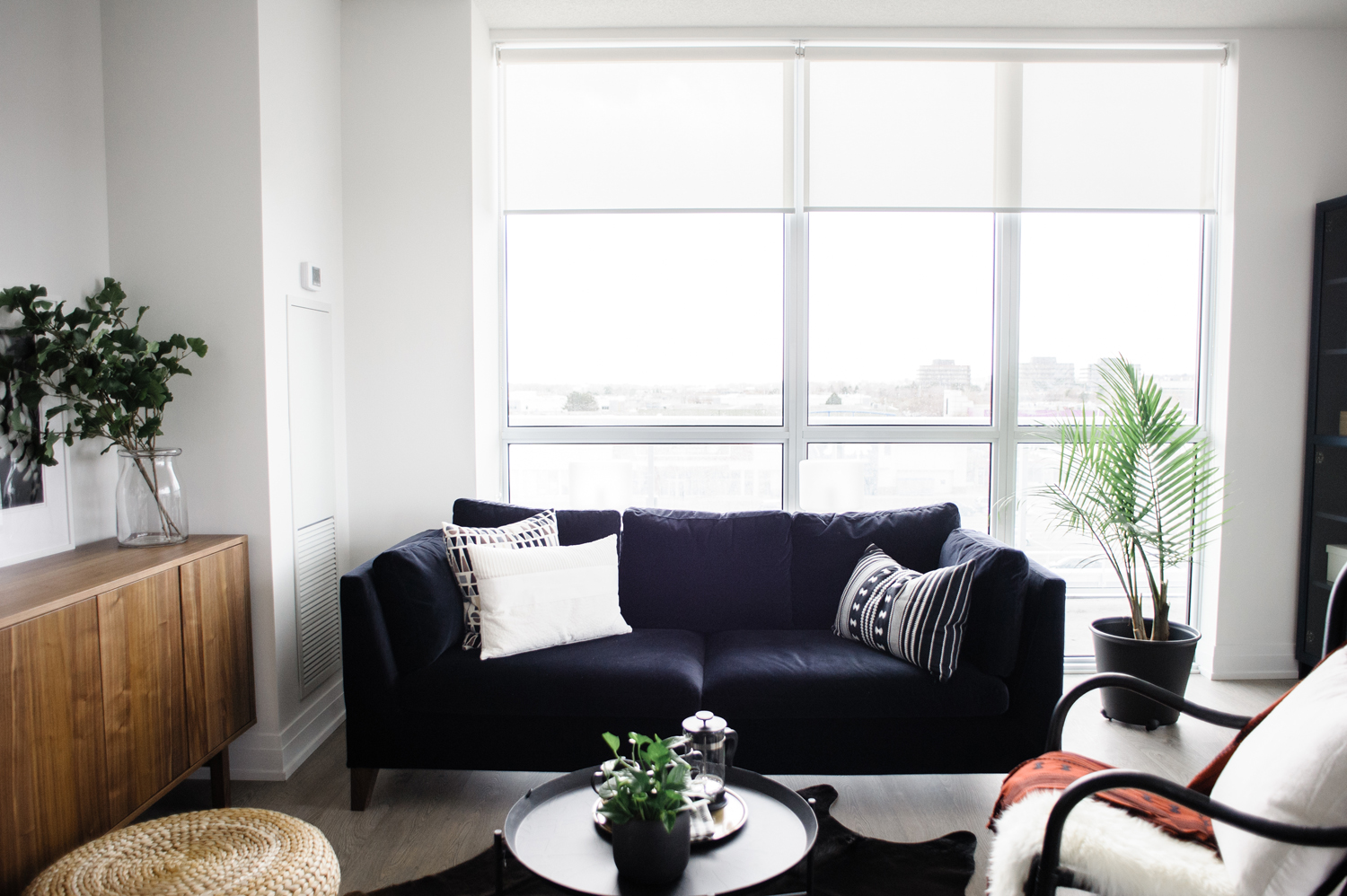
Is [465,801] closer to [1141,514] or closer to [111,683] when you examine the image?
[111,683]

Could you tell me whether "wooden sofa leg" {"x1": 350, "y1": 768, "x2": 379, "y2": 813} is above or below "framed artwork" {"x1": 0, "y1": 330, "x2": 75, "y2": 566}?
below

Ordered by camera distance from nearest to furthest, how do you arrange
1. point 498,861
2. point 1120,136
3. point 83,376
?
point 498,861
point 83,376
point 1120,136

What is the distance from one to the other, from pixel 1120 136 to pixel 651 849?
363 centimetres

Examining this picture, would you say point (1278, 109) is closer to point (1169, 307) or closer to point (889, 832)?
point (1169, 307)

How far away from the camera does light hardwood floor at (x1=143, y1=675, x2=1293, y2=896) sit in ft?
7.50

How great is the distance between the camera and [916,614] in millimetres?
2523

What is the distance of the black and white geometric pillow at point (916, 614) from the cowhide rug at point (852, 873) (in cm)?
49

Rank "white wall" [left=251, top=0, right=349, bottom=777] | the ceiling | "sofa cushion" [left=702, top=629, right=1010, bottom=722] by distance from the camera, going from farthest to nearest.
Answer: the ceiling → "white wall" [left=251, top=0, right=349, bottom=777] → "sofa cushion" [left=702, top=629, right=1010, bottom=722]

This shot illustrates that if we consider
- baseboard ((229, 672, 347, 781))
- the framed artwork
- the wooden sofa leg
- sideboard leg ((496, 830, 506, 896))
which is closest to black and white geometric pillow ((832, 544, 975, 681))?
sideboard leg ((496, 830, 506, 896))

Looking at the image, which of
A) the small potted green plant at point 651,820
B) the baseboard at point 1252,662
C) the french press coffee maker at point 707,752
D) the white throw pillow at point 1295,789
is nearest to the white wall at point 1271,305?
the baseboard at point 1252,662

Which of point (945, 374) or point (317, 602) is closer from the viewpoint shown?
point (317, 602)

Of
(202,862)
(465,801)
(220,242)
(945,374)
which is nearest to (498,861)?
(202,862)

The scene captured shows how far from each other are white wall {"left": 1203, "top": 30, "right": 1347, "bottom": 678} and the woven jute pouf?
374cm

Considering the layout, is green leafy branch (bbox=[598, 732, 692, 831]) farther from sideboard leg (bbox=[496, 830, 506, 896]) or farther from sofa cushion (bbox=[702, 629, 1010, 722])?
sofa cushion (bbox=[702, 629, 1010, 722])
